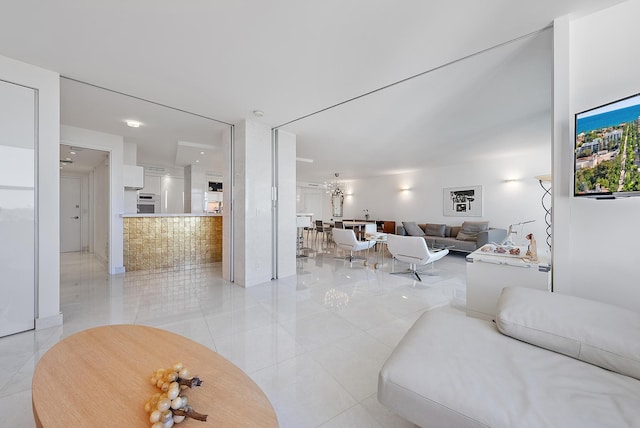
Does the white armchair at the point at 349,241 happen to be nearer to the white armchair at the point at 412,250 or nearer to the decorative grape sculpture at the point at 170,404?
the white armchair at the point at 412,250

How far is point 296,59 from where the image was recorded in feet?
7.43

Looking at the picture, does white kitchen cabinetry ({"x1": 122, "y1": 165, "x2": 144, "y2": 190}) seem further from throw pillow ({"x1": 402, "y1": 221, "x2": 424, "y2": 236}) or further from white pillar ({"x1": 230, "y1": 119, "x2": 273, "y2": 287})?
throw pillow ({"x1": 402, "y1": 221, "x2": 424, "y2": 236})

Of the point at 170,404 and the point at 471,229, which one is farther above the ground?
the point at 471,229

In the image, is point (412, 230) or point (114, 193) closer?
point (114, 193)

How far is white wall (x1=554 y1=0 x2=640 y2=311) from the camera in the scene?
158 cm

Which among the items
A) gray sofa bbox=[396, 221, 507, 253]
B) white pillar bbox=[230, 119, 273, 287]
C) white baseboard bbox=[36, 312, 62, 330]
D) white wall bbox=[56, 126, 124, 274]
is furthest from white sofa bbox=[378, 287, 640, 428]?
white wall bbox=[56, 126, 124, 274]

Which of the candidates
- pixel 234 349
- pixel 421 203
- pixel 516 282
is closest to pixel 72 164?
pixel 234 349

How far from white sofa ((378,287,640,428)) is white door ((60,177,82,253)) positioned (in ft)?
30.4

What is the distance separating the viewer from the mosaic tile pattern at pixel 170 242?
4723 millimetres

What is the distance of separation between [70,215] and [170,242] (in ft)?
14.4

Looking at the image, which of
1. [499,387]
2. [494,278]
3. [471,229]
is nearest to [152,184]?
[494,278]

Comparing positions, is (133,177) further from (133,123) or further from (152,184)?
(152,184)

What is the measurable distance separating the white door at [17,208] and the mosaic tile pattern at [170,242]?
2.48m

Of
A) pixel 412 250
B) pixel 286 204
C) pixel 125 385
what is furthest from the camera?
pixel 286 204
